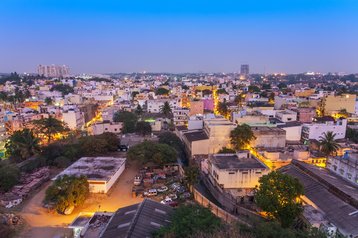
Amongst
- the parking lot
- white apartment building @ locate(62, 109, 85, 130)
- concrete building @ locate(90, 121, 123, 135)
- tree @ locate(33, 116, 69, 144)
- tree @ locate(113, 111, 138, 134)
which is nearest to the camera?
the parking lot

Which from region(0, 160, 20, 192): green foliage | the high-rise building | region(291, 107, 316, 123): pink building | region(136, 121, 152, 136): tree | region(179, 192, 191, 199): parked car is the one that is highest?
the high-rise building

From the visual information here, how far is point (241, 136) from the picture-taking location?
27859mm

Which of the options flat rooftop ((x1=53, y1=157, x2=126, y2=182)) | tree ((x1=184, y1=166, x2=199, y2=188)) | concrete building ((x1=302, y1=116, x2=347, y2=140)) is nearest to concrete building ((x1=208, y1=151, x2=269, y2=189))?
tree ((x1=184, y1=166, x2=199, y2=188))

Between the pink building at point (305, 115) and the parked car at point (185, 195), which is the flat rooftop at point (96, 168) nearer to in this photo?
the parked car at point (185, 195)

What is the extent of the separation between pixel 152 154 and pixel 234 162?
25.6ft

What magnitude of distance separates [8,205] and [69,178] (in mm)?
5069

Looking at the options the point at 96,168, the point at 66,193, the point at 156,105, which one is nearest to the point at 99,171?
the point at 96,168

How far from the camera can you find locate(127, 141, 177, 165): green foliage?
25250 mm

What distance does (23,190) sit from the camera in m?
21.6

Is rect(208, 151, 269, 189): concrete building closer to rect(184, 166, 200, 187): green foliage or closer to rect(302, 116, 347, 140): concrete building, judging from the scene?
rect(184, 166, 200, 187): green foliage

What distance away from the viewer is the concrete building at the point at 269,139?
30.2 metres

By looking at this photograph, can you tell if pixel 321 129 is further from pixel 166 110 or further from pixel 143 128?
pixel 166 110

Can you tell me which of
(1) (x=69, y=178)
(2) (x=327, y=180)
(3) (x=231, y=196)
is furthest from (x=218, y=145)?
(1) (x=69, y=178)

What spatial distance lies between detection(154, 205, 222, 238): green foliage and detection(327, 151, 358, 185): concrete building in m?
14.3
